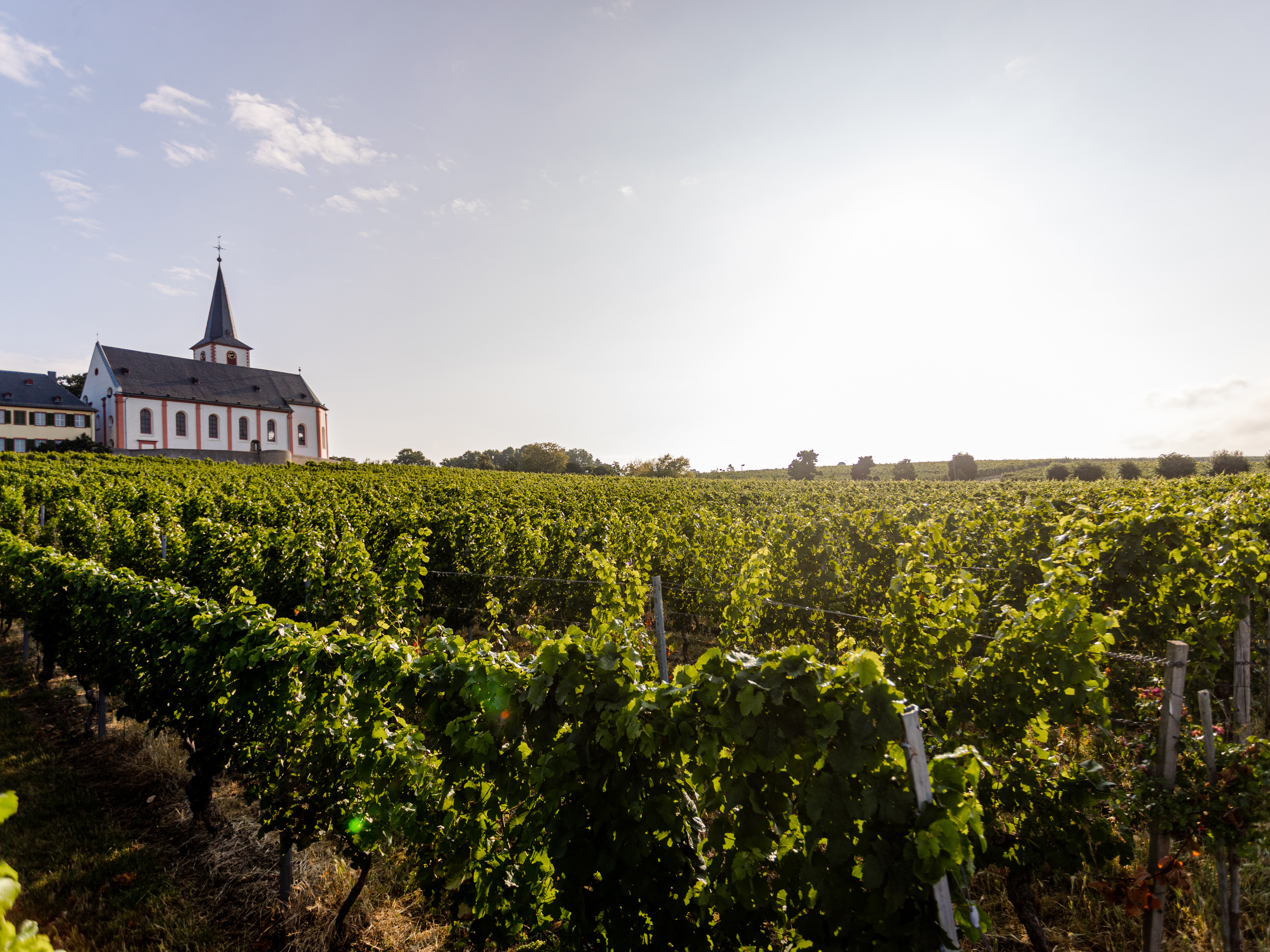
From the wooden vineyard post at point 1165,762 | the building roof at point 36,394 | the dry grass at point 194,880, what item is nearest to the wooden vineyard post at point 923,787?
the wooden vineyard post at point 1165,762

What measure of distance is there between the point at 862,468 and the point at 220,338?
7351 centimetres

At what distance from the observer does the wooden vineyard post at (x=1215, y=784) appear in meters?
2.90

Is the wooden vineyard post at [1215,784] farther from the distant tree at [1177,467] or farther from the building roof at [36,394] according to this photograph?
the building roof at [36,394]

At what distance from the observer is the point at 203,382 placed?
5953 centimetres

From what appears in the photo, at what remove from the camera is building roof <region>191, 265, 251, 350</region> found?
68062 millimetres

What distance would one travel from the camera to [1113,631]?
247 inches

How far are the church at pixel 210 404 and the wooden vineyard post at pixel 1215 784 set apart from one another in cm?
5419

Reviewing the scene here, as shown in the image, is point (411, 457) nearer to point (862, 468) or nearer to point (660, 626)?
point (862, 468)

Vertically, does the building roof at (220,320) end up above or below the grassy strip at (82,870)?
above

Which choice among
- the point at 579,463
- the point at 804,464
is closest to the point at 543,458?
the point at 579,463

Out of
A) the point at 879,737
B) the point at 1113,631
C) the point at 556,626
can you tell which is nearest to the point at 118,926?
the point at 879,737

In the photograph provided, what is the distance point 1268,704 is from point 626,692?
6470 mm

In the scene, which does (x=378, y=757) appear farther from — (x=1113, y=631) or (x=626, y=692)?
(x=1113, y=631)

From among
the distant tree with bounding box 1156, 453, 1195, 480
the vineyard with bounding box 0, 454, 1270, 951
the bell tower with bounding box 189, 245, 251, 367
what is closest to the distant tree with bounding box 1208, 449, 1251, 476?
the distant tree with bounding box 1156, 453, 1195, 480
